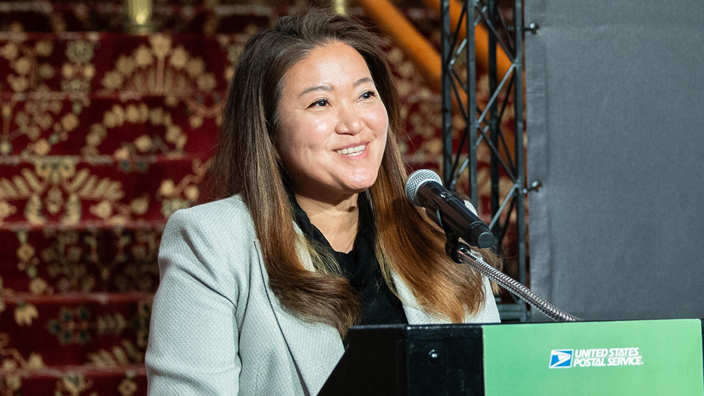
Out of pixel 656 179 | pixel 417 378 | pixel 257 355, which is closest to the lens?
pixel 417 378

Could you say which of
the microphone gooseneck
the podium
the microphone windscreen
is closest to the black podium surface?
the podium

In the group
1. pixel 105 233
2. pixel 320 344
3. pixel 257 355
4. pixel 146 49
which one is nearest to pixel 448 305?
pixel 320 344

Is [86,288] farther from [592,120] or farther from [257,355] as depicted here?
[592,120]

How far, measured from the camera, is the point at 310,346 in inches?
62.2

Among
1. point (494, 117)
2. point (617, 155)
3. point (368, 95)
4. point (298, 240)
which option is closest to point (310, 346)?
point (298, 240)

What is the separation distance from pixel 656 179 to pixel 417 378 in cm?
184

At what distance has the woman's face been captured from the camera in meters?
1.76

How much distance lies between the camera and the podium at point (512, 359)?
855 mm

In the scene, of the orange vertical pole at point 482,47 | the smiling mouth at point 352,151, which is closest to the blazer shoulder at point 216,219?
the smiling mouth at point 352,151

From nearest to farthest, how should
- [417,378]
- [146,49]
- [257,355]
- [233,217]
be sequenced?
[417,378]
[257,355]
[233,217]
[146,49]

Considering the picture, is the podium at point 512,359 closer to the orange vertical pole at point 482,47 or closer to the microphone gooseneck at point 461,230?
the microphone gooseneck at point 461,230

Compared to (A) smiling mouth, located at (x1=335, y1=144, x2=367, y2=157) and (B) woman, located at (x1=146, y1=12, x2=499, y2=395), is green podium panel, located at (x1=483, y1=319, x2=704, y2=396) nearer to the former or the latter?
(B) woman, located at (x1=146, y1=12, x2=499, y2=395)

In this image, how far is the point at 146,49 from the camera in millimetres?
3482

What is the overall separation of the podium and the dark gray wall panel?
5.38 ft
